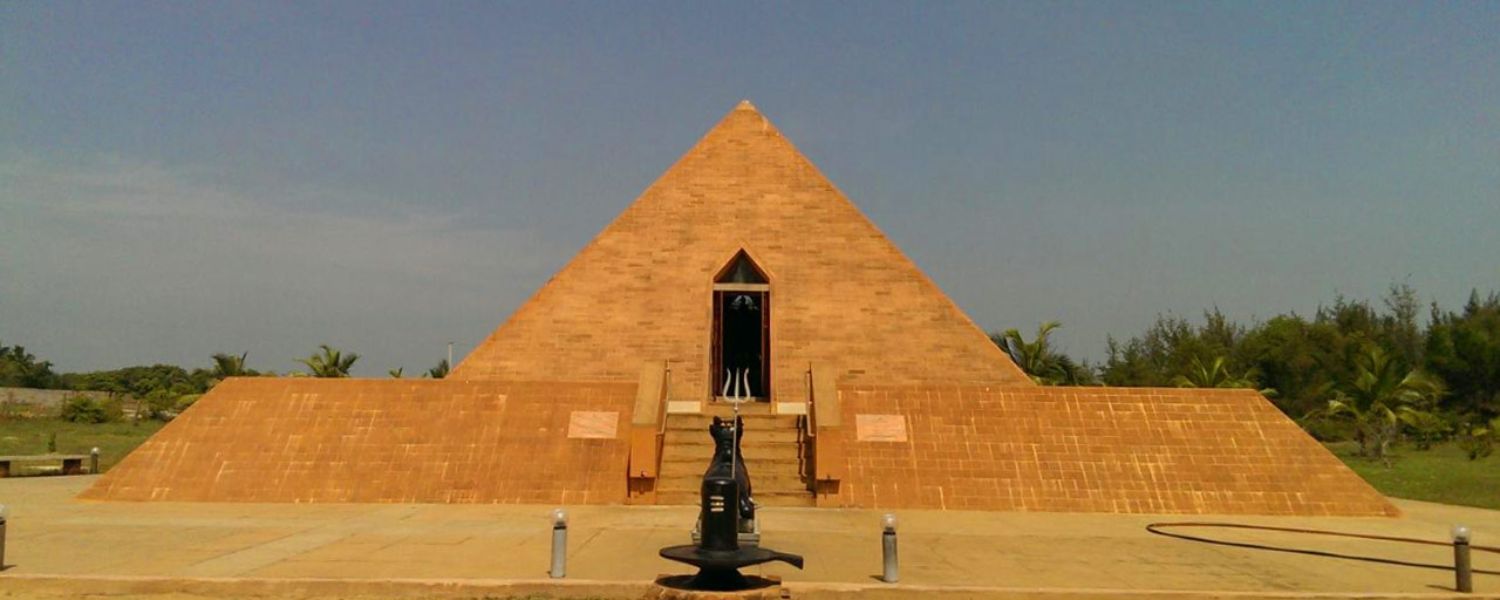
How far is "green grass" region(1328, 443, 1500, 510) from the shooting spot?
55.6 ft

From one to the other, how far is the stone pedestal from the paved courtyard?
6.36 feet

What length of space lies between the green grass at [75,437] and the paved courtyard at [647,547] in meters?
12.3

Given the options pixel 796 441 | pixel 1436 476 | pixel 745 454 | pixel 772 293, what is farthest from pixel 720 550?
pixel 1436 476

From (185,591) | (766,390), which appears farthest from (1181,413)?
(185,591)

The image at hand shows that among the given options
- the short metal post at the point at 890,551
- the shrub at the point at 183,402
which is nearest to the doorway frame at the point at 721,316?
the short metal post at the point at 890,551

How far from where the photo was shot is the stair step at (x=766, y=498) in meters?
13.5

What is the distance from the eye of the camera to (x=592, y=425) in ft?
47.2

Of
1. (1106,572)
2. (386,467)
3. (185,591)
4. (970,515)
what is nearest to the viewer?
(185,591)

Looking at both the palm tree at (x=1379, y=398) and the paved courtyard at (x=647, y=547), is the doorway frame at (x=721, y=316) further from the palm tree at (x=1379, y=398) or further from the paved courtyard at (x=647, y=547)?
the palm tree at (x=1379, y=398)

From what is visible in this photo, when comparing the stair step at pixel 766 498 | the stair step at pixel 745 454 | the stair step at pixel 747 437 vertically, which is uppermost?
the stair step at pixel 747 437

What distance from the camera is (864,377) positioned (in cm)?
1769

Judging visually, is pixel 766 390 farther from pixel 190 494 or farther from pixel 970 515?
pixel 190 494

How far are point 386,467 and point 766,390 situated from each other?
6.99 m

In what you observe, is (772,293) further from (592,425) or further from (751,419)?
(592,425)
